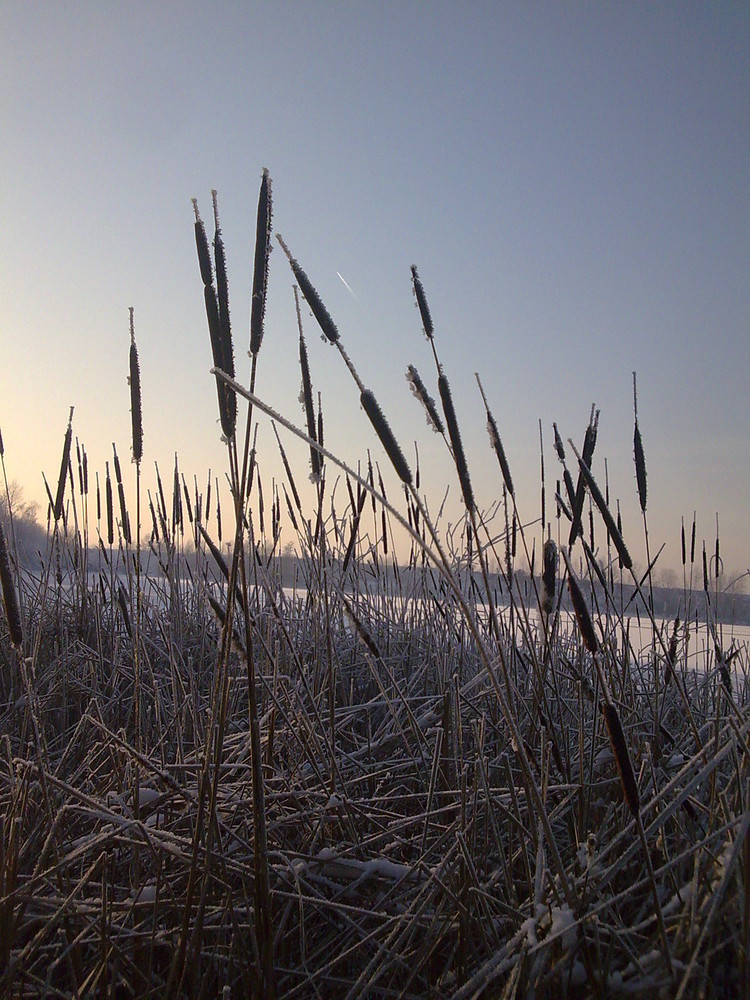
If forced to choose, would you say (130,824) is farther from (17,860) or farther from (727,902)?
(727,902)

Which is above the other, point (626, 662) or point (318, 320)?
point (318, 320)

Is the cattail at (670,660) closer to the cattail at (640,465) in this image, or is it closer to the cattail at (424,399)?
the cattail at (640,465)

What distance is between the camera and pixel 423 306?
45.5 inches

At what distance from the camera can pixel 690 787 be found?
2.76 ft

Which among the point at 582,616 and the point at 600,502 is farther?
the point at 600,502

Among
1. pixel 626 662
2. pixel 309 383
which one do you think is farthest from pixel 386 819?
pixel 309 383

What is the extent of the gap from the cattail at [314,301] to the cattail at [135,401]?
746 millimetres

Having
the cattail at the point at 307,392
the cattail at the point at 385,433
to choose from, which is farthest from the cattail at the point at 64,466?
the cattail at the point at 385,433

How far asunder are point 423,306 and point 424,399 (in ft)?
0.81

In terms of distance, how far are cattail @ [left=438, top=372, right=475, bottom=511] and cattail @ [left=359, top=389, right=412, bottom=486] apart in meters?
0.16

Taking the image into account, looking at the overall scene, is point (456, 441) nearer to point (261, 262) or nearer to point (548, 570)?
point (548, 570)

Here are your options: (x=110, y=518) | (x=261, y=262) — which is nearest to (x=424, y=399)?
(x=261, y=262)

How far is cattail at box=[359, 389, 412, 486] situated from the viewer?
78 cm

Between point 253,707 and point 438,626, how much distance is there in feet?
5.17
